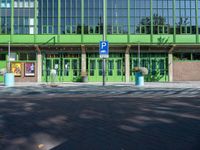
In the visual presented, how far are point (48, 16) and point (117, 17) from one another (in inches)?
332

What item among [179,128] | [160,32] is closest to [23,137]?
[179,128]

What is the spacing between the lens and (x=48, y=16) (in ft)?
114

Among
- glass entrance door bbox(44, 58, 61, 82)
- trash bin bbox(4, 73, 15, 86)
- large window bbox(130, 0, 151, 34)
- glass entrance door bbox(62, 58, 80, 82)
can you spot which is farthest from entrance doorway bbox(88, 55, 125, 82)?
trash bin bbox(4, 73, 15, 86)

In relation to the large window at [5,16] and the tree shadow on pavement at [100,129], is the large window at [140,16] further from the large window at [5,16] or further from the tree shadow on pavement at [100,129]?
the tree shadow on pavement at [100,129]

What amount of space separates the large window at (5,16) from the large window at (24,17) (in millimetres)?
711

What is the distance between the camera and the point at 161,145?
534cm

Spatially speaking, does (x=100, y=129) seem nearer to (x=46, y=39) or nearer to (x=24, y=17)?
(x=46, y=39)

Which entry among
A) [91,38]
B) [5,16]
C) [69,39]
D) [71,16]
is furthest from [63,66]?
[5,16]

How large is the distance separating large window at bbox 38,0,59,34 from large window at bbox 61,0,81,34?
0.85m

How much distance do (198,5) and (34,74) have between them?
22.0 m

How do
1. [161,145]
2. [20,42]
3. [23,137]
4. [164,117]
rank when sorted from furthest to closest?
[20,42] → [164,117] → [23,137] → [161,145]

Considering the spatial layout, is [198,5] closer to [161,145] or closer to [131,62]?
[131,62]

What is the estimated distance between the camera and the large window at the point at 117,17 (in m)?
34.7

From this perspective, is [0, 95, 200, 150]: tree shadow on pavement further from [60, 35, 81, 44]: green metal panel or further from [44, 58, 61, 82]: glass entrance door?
[44, 58, 61, 82]: glass entrance door
